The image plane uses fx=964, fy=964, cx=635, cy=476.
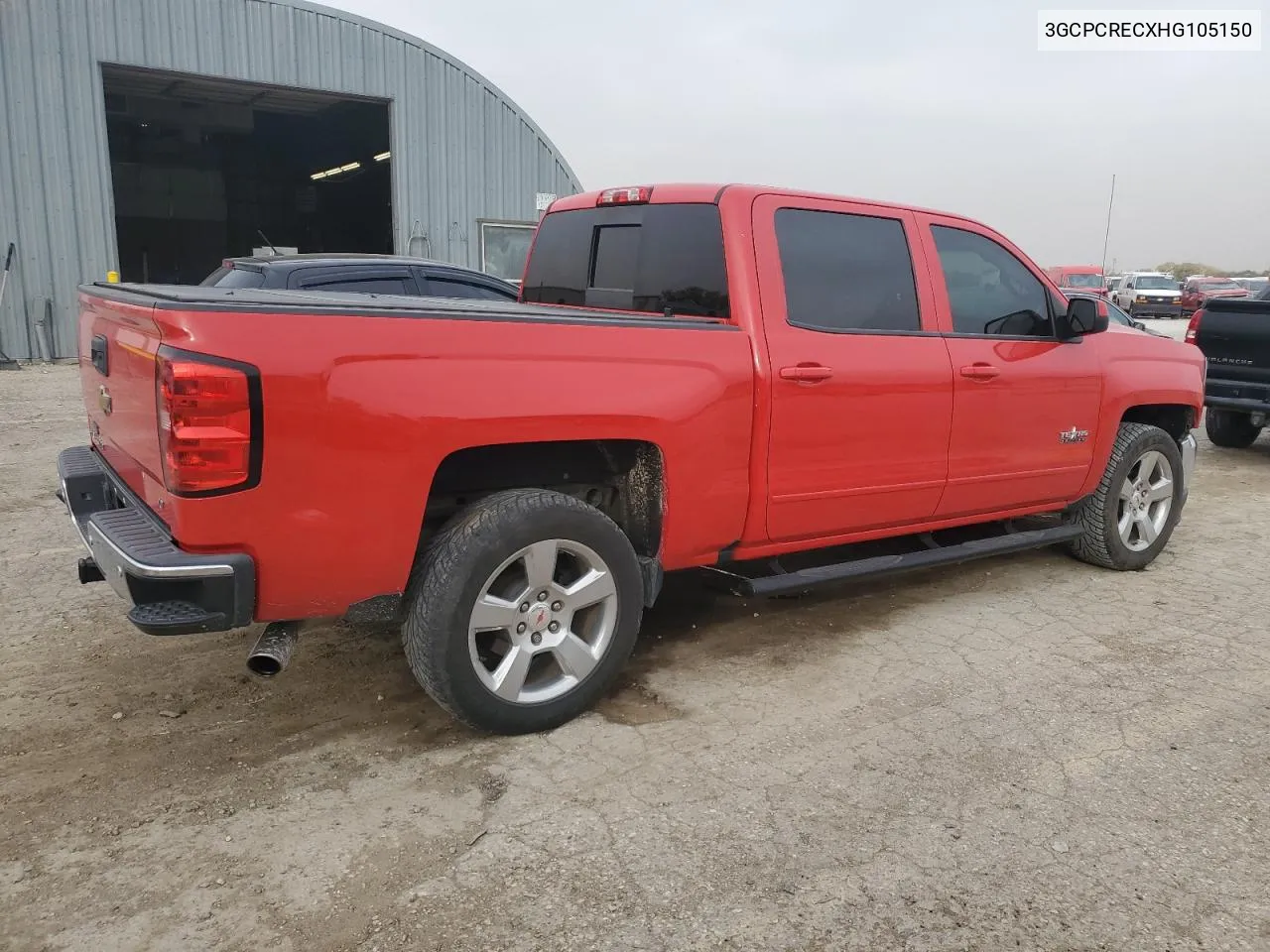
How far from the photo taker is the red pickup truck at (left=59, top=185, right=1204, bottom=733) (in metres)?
2.71

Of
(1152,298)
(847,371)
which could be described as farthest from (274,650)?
(1152,298)

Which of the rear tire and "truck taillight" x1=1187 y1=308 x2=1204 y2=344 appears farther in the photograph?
the rear tire

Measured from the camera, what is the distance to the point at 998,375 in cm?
449

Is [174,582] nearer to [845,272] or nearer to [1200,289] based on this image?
[845,272]

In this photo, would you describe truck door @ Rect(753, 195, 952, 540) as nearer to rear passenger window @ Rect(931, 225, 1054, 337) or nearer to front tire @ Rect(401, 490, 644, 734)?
rear passenger window @ Rect(931, 225, 1054, 337)

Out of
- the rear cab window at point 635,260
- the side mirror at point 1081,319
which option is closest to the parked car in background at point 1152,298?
the side mirror at point 1081,319

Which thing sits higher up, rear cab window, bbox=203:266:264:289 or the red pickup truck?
rear cab window, bbox=203:266:264:289

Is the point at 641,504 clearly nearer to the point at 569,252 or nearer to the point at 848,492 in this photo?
the point at 848,492

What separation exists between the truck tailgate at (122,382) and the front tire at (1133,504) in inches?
183

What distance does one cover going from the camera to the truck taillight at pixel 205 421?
8.41 ft

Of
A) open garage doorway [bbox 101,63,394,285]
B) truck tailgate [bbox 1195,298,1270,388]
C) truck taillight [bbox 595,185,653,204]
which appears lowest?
truck tailgate [bbox 1195,298,1270,388]

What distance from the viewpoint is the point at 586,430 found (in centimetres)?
328

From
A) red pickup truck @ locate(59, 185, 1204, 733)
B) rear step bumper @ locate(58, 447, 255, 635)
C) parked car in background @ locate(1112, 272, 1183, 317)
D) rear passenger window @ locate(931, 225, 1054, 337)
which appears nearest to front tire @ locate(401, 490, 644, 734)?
red pickup truck @ locate(59, 185, 1204, 733)

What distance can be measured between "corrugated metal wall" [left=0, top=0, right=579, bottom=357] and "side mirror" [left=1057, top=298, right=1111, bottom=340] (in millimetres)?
14389
